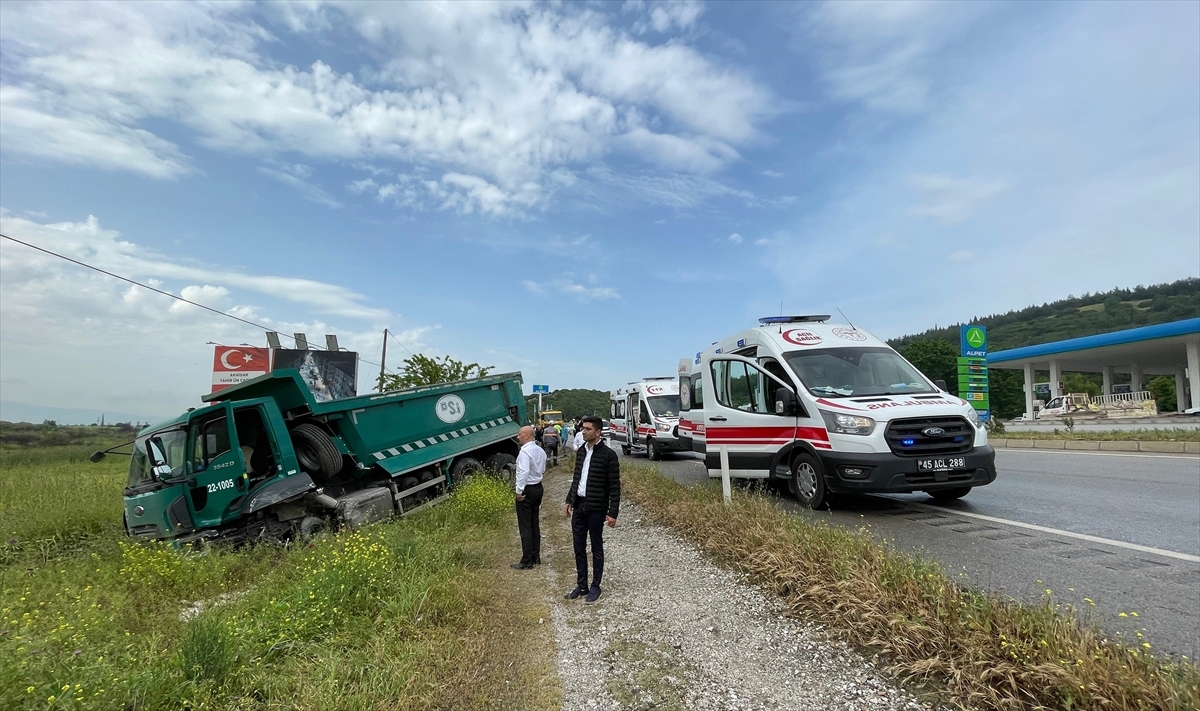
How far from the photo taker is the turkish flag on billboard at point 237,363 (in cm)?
2114

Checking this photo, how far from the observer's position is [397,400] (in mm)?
11750

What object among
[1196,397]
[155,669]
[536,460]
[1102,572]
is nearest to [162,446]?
[536,460]

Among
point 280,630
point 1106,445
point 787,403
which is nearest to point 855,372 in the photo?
point 787,403

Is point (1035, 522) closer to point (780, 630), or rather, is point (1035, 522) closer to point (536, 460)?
point (780, 630)

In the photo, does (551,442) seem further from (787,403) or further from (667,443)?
(787,403)

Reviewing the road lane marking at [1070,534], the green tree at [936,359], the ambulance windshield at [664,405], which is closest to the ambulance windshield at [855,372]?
the road lane marking at [1070,534]

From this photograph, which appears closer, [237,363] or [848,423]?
[848,423]

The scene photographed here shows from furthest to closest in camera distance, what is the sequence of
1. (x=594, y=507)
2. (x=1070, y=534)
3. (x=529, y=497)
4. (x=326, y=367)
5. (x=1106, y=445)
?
(x=326, y=367) < (x=1106, y=445) < (x=529, y=497) < (x=1070, y=534) < (x=594, y=507)

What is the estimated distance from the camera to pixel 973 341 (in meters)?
23.0

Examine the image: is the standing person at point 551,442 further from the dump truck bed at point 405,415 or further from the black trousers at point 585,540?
the black trousers at point 585,540

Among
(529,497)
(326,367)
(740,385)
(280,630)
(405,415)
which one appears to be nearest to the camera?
(280,630)

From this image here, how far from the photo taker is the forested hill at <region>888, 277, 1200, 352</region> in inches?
2965

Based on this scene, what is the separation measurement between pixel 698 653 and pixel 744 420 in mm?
5290

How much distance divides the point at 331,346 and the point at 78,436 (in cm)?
2328
